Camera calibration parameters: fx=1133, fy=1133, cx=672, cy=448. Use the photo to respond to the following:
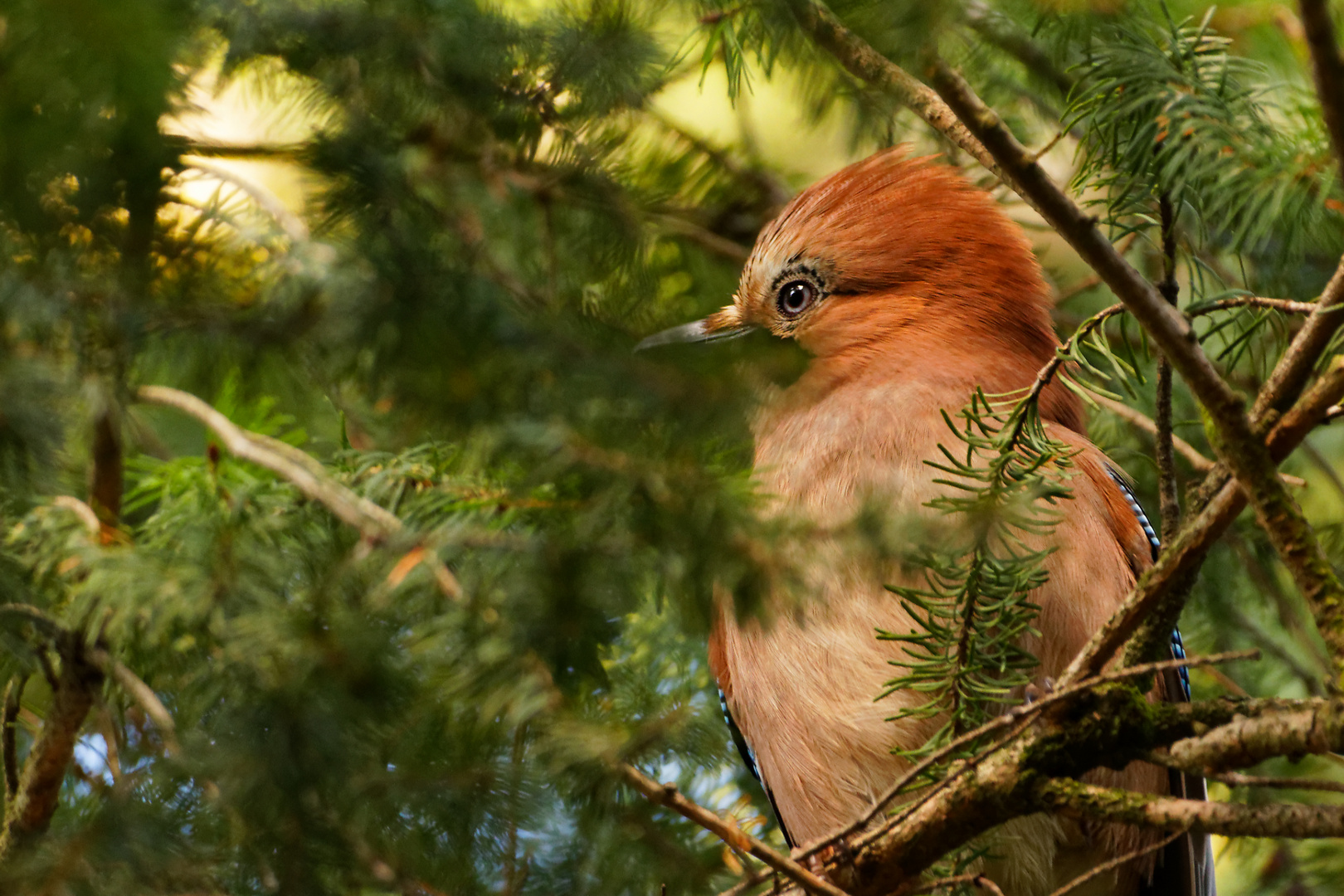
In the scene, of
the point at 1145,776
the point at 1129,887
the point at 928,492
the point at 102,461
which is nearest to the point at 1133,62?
the point at 928,492

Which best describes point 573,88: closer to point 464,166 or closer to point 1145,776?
point 464,166

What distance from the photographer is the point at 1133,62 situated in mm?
1873

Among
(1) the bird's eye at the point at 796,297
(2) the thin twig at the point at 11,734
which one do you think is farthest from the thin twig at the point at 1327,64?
(2) the thin twig at the point at 11,734

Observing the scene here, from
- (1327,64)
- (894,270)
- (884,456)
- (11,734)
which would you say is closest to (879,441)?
(884,456)

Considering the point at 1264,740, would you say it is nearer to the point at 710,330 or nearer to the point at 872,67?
the point at 872,67

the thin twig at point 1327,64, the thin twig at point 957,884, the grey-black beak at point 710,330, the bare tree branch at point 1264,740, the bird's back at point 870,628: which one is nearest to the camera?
the thin twig at point 1327,64

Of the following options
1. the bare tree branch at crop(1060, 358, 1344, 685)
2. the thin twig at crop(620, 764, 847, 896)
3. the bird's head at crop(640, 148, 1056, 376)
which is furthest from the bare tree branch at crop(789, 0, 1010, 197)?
the bird's head at crop(640, 148, 1056, 376)

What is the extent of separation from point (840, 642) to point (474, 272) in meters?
1.16

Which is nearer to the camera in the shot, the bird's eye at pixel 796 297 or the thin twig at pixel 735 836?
the thin twig at pixel 735 836

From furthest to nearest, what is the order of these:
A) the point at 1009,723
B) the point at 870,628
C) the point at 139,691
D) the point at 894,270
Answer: the point at 894,270
the point at 139,691
the point at 870,628
the point at 1009,723

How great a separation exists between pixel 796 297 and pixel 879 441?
2.36ft

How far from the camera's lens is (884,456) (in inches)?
98.0

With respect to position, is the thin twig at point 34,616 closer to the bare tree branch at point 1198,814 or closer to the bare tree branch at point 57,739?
the bare tree branch at point 57,739

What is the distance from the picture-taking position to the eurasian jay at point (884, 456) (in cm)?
240
